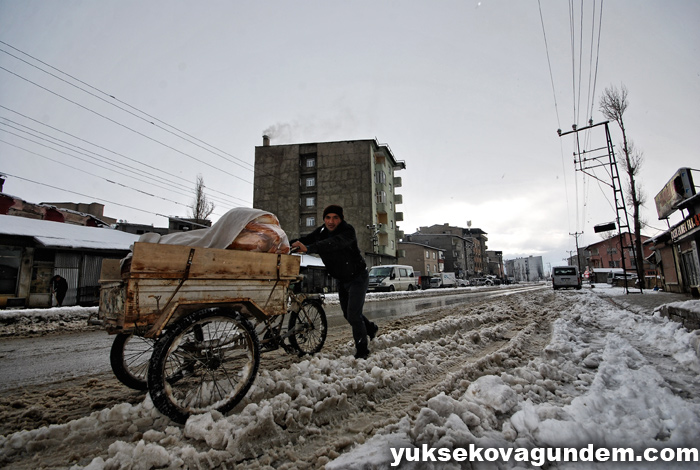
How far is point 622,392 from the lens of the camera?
8.12 feet

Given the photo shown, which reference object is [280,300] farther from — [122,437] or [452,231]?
[452,231]

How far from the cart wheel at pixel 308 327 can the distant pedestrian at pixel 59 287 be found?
20169 mm

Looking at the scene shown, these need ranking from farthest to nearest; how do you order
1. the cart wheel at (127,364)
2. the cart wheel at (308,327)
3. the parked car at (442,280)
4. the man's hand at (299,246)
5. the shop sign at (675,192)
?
the parked car at (442,280) < the shop sign at (675,192) < the cart wheel at (308,327) < the man's hand at (299,246) < the cart wheel at (127,364)

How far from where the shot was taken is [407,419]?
2.15m

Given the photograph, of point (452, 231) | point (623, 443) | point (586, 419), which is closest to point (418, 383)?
point (586, 419)

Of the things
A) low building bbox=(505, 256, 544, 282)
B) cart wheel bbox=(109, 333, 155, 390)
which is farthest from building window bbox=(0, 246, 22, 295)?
low building bbox=(505, 256, 544, 282)

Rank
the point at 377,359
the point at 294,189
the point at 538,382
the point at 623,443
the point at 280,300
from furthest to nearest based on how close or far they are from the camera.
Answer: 1. the point at 294,189
2. the point at 377,359
3. the point at 280,300
4. the point at 538,382
5. the point at 623,443

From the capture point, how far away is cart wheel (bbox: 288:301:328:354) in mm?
4180

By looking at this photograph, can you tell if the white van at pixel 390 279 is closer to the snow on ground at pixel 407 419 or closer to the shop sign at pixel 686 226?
the shop sign at pixel 686 226

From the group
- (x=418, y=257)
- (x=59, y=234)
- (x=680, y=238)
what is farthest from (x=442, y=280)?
(x=59, y=234)

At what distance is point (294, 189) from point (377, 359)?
Result: 44.9 m

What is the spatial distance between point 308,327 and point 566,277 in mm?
33133

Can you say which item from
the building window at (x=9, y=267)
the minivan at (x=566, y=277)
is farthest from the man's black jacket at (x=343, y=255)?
the minivan at (x=566, y=277)

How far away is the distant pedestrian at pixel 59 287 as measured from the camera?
57.1ft
